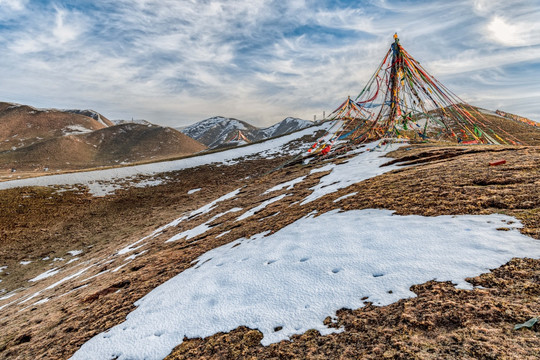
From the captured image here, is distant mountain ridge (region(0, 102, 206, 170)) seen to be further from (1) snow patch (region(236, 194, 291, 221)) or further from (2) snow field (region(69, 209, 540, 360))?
(2) snow field (region(69, 209, 540, 360))

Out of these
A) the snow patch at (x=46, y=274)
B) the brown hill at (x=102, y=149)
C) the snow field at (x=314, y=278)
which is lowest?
the snow patch at (x=46, y=274)

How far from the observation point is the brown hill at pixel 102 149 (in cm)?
6806

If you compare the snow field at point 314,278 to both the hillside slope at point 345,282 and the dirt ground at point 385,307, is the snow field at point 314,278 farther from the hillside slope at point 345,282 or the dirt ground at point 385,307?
the dirt ground at point 385,307

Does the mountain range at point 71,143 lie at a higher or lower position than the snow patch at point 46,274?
higher

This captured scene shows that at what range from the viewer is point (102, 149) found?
290ft

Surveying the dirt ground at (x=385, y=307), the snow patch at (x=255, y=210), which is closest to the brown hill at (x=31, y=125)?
the dirt ground at (x=385, y=307)

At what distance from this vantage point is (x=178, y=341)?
11.3 feet

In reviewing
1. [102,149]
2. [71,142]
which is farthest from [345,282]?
[102,149]

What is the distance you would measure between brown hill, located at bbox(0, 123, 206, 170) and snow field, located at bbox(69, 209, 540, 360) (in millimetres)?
82382

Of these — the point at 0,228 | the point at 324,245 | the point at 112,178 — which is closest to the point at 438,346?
the point at 324,245

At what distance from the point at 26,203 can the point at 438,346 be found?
96.4 feet

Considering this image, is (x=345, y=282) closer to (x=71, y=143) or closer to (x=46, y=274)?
(x=46, y=274)

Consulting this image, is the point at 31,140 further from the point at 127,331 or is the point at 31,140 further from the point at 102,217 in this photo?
the point at 127,331

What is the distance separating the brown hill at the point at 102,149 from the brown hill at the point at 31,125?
2107 centimetres
